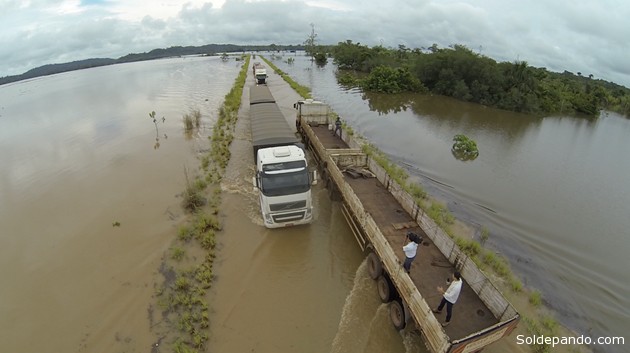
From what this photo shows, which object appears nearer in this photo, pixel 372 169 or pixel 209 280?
pixel 209 280

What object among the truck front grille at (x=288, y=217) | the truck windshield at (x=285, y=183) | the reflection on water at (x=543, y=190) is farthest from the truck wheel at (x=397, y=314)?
the reflection on water at (x=543, y=190)

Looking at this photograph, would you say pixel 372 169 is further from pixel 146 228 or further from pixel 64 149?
pixel 64 149

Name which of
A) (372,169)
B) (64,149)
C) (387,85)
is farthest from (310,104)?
(387,85)

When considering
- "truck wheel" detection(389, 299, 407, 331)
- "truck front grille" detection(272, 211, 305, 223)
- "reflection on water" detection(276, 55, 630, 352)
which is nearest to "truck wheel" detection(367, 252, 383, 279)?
"truck wheel" detection(389, 299, 407, 331)

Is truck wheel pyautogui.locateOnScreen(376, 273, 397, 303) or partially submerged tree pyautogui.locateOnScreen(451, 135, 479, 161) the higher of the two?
partially submerged tree pyautogui.locateOnScreen(451, 135, 479, 161)

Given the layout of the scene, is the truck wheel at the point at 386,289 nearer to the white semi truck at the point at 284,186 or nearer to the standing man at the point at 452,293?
the standing man at the point at 452,293

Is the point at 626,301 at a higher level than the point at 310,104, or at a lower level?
lower

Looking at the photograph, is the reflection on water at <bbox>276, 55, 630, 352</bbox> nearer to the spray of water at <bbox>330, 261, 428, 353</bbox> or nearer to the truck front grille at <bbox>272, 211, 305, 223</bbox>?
the spray of water at <bbox>330, 261, 428, 353</bbox>

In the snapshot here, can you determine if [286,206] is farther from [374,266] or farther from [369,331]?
[369,331]
